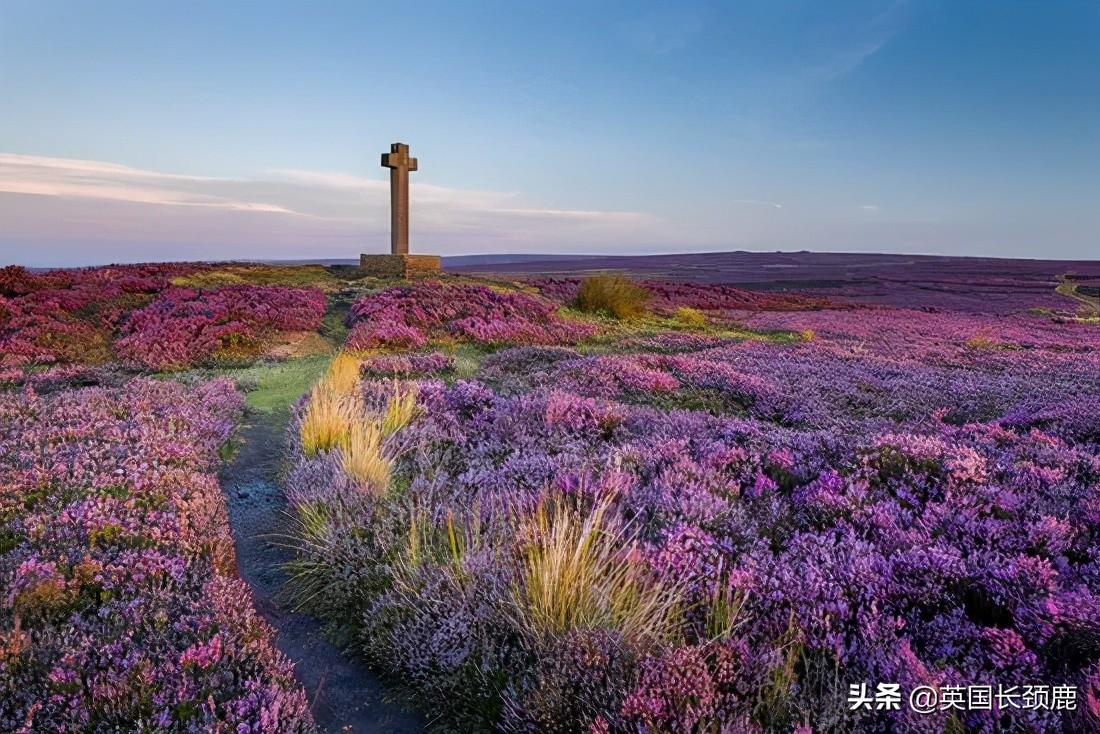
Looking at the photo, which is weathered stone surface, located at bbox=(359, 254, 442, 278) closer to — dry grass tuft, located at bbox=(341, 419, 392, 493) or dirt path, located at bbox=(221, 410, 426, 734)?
dirt path, located at bbox=(221, 410, 426, 734)

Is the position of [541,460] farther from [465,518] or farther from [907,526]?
[907,526]

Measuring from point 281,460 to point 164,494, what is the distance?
2286 millimetres

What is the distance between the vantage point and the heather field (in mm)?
2973

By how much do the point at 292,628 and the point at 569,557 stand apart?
2.06m

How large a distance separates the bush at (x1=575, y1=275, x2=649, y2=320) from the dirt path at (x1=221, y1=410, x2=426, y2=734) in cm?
1664

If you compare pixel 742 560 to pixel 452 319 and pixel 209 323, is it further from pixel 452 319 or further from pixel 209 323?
pixel 209 323

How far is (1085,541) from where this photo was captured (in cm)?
420

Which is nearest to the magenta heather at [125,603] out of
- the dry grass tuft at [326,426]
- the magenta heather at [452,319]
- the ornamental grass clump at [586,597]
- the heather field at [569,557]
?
the heather field at [569,557]

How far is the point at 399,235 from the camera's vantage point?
80.3ft

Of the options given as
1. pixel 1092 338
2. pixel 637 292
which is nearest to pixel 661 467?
pixel 637 292

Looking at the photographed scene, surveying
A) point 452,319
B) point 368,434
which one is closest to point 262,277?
point 452,319

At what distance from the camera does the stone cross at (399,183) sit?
2353cm

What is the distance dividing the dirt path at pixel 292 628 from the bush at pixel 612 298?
16643 millimetres

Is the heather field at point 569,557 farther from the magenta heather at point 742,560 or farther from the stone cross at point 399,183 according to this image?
the stone cross at point 399,183
